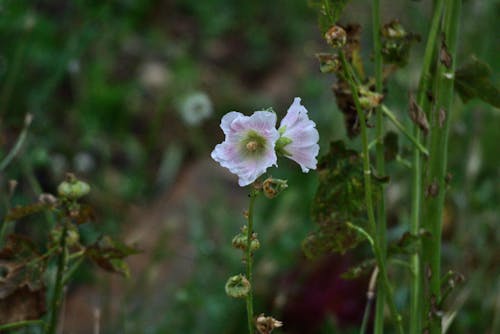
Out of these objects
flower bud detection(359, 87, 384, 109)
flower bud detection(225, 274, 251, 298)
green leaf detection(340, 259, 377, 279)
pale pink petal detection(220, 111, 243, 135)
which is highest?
flower bud detection(359, 87, 384, 109)

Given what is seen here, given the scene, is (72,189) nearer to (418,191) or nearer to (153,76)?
(418,191)

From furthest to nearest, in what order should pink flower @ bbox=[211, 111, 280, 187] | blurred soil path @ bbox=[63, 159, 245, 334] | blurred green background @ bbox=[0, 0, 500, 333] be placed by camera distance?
blurred soil path @ bbox=[63, 159, 245, 334]
blurred green background @ bbox=[0, 0, 500, 333]
pink flower @ bbox=[211, 111, 280, 187]

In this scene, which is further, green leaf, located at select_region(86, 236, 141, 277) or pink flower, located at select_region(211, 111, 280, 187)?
green leaf, located at select_region(86, 236, 141, 277)

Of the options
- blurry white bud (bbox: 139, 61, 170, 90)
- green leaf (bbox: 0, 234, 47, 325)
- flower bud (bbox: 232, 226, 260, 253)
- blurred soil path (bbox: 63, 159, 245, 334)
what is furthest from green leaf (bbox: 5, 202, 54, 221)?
blurry white bud (bbox: 139, 61, 170, 90)

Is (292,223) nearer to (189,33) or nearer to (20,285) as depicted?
(20,285)

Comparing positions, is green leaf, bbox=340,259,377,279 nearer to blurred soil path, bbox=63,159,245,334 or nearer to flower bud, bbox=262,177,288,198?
flower bud, bbox=262,177,288,198

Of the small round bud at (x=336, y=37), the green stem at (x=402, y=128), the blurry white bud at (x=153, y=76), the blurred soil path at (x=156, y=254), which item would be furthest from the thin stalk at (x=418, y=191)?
the blurry white bud at (x=153, y=76)
